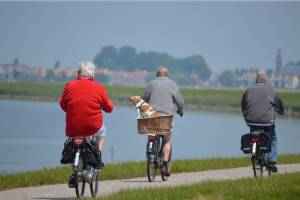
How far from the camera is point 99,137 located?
547 inches

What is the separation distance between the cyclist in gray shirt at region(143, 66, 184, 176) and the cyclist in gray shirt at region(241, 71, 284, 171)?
1.11 m

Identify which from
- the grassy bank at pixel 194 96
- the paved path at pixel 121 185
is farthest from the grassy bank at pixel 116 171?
the grassy bank at pixel 194 96

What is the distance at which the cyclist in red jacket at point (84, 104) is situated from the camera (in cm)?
1355

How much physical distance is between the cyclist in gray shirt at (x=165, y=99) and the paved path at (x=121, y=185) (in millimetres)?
581

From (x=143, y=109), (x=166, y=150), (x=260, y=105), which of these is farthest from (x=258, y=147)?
(x=143, y=109)

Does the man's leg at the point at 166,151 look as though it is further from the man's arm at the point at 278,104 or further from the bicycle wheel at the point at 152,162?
the man's arm at the point at 278,104

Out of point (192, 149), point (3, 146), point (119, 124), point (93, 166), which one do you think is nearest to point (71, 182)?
point (93, 166)

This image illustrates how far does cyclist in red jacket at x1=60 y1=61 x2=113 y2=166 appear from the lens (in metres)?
13.5

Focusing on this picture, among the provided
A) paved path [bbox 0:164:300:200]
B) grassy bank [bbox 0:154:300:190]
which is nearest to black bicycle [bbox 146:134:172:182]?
paved path [bbox 0:164:300:200]

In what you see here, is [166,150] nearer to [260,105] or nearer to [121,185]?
[121,185]

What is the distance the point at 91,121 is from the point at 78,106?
0.25m

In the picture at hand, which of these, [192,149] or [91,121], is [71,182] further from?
[192,149]

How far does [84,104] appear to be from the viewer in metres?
13.6

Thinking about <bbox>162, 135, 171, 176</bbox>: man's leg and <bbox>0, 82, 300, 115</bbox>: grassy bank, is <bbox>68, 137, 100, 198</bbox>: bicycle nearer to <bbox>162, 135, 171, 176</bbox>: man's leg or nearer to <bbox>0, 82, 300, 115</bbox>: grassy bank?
<bbox>162, 135, 171, 176</bbox>: man's leg
